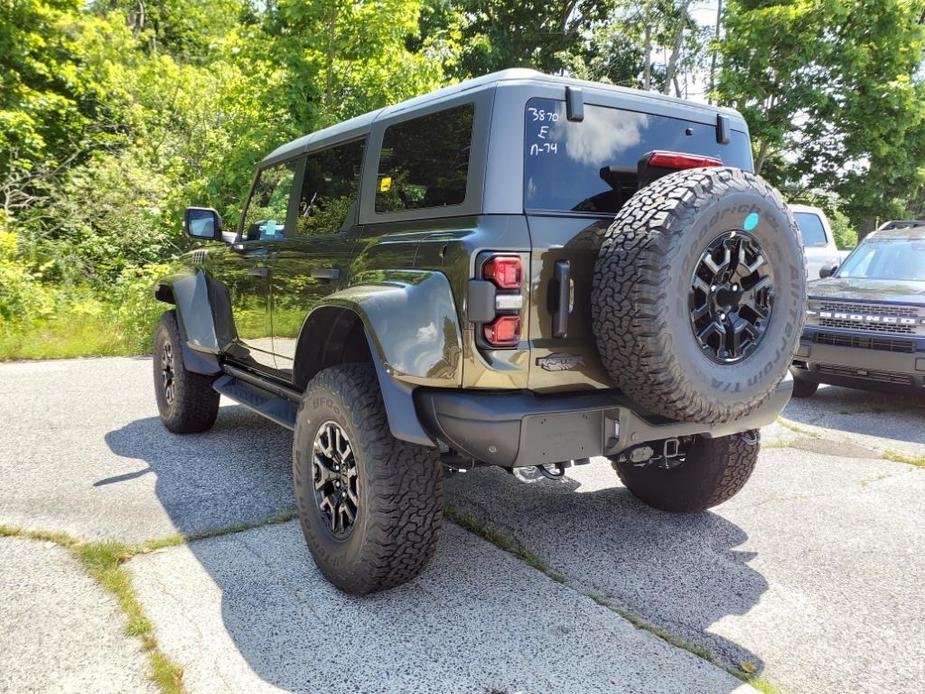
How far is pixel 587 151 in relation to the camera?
2.80 m

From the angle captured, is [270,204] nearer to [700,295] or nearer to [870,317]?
[700,295]

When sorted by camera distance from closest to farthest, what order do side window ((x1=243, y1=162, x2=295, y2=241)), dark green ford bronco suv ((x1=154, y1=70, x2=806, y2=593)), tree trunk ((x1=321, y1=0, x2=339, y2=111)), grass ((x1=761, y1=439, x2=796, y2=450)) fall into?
1. dark green ford bronco suv ((x1=154, y1=70, x2=806, y2=593))
2. side window ((x1=243, y1=162, x2=295, y2=241))
3. grass ((x1=761, y1=439, x2=796, y2=450))
4. tree trunk ((x1=321, y1=0, x2=339, y2=111))

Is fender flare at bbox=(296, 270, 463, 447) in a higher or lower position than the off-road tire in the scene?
higher

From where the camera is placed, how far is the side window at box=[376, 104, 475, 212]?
2.73 meters

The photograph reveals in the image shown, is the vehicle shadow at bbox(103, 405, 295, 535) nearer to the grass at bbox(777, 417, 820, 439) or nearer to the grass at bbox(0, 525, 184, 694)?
the grass at bbox(0, 525, 184, 694)

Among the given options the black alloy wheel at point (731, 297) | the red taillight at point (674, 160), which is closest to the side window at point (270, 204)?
the red taillight at point (674, 160)

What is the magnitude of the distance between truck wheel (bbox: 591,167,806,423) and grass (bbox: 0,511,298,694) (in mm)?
1855

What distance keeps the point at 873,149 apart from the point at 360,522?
19408 millimetres

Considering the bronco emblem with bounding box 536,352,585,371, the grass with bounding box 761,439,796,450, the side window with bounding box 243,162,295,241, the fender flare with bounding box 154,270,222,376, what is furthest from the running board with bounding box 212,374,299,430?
the grass with bounding box 761,439,796,450

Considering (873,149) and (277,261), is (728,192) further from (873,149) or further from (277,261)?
(873,149)

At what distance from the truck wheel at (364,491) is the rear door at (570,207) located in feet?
2.03

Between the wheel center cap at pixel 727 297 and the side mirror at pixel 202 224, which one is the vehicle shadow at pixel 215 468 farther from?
the wheel center cap at pixel 727 297

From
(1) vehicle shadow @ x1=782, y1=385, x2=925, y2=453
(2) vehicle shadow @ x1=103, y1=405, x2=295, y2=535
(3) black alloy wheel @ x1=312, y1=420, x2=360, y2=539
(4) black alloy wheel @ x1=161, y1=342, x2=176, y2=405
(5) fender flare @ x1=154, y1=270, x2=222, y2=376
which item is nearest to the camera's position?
(3) black alloy wheel @ x1=312, y1=420, x2=360, y2=539

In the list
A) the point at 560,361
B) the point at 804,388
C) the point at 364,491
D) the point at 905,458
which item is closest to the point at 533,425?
the point at 560,361
